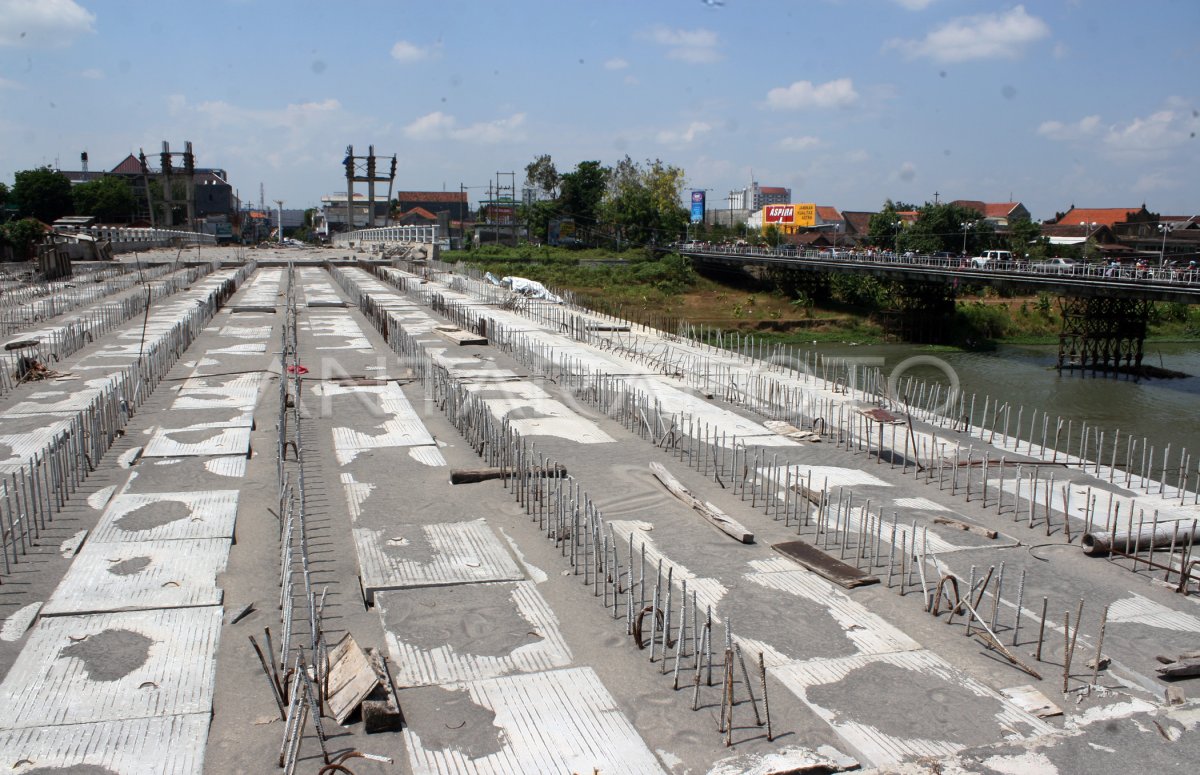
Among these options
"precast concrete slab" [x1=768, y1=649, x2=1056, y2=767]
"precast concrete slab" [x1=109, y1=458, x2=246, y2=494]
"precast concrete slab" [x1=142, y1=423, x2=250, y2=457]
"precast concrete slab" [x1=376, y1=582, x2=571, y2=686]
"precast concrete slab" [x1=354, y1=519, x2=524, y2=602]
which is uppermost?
"precast concrete slab" [x1=142, y1=423, x2=250, y2=457]

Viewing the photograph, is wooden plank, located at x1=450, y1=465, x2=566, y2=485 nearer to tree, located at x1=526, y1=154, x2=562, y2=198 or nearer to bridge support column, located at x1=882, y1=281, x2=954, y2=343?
bridge support column, located at x1=882, y1=281, x2=954, y2=343

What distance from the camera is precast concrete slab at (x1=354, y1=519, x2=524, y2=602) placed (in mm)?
12031

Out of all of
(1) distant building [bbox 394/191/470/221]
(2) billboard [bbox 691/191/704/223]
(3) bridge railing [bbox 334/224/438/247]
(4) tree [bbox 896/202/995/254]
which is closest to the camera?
(4) tree [bbox 896/202/995/254]

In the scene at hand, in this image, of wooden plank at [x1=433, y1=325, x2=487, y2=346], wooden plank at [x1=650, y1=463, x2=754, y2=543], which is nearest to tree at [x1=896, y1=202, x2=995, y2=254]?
wooden plank at [x1=433, y1=325, x2=487, y2=346]

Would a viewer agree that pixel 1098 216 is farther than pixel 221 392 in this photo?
Yes

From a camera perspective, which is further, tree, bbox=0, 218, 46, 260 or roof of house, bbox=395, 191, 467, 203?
roof of house, bbox=395, 191, 467, 203

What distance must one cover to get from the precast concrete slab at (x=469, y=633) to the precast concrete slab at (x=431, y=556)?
0.27 metres

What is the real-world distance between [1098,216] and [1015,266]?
71693 millimetres

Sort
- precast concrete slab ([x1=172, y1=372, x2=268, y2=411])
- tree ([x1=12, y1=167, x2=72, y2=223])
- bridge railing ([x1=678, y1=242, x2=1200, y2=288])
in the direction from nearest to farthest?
precast concrete slab ([x1=172, y1=372, x2=268, y2=411]) < bridge railing ([x1=678, y1=242, x2=1200, y2=288]) < tree ([x1=12, y1=167, x2=72, y2=223])

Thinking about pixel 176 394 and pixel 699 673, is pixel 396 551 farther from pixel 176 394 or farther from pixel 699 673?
pixel 176 394

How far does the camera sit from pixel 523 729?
8.59 meters

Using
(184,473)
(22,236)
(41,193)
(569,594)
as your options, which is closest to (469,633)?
(569,594)

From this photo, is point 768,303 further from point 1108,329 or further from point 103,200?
point 103,200

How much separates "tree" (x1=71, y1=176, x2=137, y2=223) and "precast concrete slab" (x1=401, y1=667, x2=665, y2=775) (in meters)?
113
